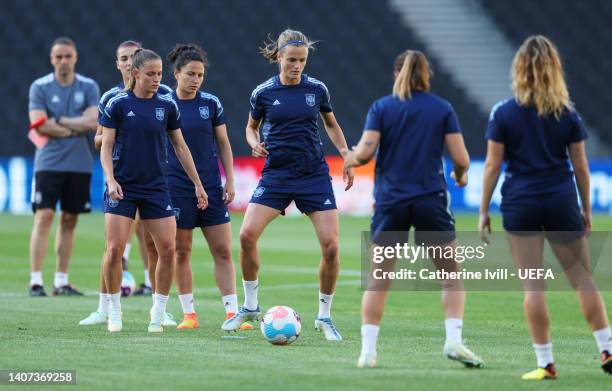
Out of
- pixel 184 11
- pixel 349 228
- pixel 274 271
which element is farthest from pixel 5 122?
pixel 274 271

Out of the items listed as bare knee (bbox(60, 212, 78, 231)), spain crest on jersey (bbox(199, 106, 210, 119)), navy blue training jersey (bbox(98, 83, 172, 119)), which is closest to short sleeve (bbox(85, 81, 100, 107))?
bare knee (bbox(60, 212, 78, 231))

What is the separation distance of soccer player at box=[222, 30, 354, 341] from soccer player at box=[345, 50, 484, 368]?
193 centimetres

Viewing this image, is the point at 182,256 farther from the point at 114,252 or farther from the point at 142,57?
the point at 142,57

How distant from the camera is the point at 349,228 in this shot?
24109mm

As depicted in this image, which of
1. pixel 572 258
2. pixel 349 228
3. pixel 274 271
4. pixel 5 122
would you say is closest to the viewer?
pixel 572 258

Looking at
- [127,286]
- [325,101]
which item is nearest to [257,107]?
[325,101]

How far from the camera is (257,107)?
987 cm

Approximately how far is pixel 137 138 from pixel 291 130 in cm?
123

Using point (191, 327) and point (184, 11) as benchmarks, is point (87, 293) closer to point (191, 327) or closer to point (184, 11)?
point (191, 327)

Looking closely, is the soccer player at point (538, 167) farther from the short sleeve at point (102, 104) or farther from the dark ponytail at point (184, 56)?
the short sleeve at point (102, 104)

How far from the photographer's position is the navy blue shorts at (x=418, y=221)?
7.58 metres

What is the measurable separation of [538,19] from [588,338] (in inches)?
1035

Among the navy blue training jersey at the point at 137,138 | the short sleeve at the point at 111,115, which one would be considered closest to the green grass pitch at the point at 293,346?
the navy blue training jersey at the point at 137,138

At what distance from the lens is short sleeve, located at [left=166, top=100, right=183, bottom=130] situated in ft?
31.8
